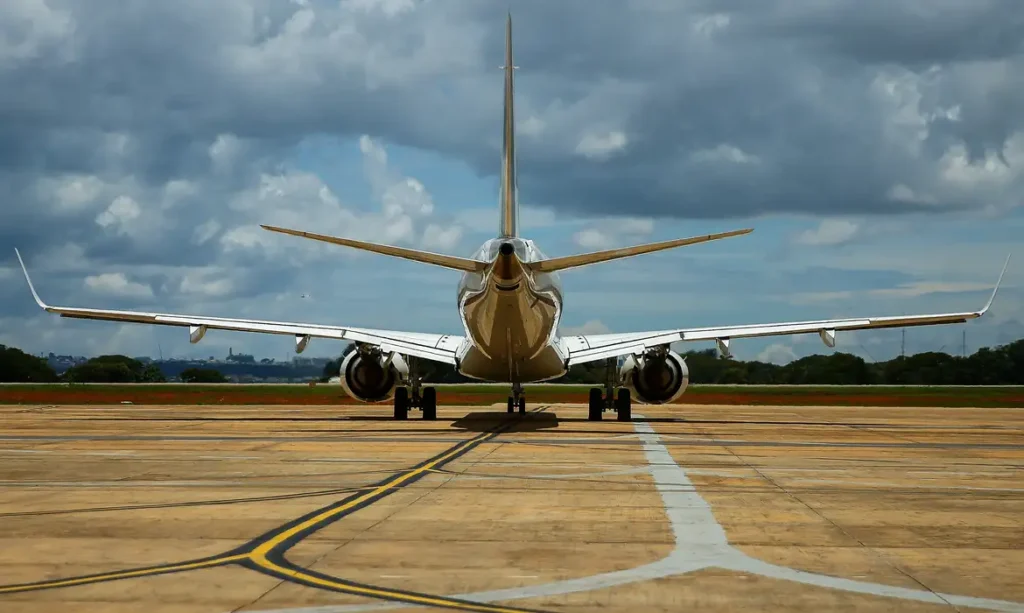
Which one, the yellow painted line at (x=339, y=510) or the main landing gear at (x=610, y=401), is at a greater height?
the main landing gear at (x=610, y=401)

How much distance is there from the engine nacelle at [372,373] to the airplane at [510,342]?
33 mm

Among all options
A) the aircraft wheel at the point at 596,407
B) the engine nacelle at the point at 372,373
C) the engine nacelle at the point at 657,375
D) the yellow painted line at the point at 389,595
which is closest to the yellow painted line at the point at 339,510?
the yellow painted line at the point at 389,595

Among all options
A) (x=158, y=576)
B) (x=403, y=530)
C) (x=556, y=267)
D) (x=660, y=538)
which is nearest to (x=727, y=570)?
(x=660, y=538)

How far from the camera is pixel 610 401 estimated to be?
3891 cm

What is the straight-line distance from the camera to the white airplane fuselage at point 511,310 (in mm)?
27234

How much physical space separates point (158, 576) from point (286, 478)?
329 inches

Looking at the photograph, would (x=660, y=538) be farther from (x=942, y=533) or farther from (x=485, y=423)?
(x=485, y=423)

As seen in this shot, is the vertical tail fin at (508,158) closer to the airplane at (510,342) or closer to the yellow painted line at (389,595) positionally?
the airplane at (510,342)

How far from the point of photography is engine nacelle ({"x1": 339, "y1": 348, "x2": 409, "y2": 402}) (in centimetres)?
3681

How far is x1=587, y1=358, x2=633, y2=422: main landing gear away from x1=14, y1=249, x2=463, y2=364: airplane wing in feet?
16.6

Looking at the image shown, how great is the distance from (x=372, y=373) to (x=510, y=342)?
753 cm

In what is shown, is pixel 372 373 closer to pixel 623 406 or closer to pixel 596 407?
pixel 596 407

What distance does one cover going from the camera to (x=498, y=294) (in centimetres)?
2797

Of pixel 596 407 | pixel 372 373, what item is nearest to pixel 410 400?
pixel 372 373
